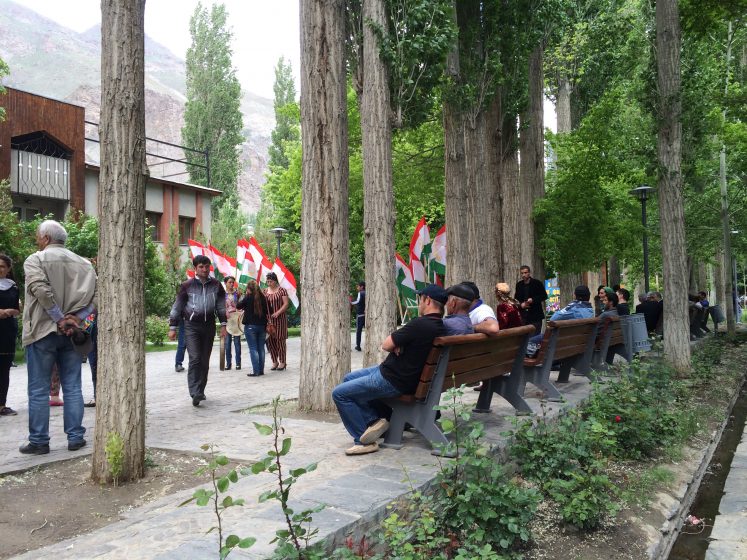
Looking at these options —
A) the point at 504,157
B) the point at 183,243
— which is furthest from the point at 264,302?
the point at 183,243

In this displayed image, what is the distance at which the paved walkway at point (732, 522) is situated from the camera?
15.9ft

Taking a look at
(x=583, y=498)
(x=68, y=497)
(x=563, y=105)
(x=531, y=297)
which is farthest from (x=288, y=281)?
(x=583, y=498)

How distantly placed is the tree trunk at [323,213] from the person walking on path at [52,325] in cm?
254

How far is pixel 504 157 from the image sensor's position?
1642 cm

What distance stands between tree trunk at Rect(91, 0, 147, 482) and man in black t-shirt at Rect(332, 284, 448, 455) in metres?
1.62

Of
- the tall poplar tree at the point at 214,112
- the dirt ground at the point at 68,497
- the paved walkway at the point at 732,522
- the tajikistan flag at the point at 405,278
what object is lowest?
the paved walkway at the point at 732,522

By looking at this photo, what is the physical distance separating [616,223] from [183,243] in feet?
76.4

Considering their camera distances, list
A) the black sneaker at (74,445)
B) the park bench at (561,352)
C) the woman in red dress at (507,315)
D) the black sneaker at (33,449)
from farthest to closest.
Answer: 1. the woman in red dress at (507,315)
2. the park bench at (561,352)
3. the black sneaker at (74,445)
4. the black sneaker at (33,449)

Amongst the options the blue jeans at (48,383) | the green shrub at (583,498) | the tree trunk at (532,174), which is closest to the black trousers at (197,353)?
the blue jeans at (48,383)

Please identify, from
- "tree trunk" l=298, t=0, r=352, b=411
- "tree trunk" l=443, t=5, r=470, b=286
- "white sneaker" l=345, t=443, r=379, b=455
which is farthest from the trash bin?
"white sneaker" l=345, t=443, r=379, b=455

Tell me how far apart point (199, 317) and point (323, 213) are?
2.28 m

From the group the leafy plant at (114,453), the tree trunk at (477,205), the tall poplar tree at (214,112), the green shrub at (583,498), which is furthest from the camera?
the tall poplar tree at (214,112)

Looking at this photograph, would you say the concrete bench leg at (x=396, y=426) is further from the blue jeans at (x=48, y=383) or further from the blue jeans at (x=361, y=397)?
the blue jeans at (x=48, y=383)

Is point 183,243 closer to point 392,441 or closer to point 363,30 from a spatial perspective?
point 363,30
